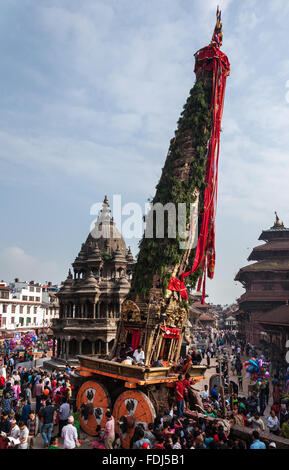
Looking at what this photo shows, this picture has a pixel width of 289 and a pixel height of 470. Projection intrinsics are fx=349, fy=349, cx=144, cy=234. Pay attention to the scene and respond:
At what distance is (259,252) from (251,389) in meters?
25.6

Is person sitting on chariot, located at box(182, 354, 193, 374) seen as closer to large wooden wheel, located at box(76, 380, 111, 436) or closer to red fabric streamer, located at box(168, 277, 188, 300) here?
large wooden wheel, located at box(76, 380, 111, 436)

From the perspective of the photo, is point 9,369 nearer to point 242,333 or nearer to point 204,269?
point 204,269

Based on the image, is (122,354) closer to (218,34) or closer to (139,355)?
(139,355)

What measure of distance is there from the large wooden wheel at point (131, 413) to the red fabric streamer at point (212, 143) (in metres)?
5.93

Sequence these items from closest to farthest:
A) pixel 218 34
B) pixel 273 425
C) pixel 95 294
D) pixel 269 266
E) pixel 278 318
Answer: pixel 273 425 < pixel 218 34 < pixel 278 318 < pixel 95 294 < pixel 269 266

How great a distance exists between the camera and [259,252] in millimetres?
40281

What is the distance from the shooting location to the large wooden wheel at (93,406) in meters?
10.9

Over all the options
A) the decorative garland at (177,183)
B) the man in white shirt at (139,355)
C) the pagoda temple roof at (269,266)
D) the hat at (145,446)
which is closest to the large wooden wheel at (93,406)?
the man in white shirt at (139,355)

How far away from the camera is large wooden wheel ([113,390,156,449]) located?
9.73 metres

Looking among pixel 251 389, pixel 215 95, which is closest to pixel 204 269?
pixel 251 389

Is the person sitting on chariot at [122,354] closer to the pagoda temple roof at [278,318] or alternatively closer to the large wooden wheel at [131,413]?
the large wooden wheel at [131,413]

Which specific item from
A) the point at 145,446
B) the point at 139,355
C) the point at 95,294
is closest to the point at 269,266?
the point at 95,294

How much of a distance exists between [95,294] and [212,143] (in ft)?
71.0

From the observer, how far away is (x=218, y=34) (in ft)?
51.9
